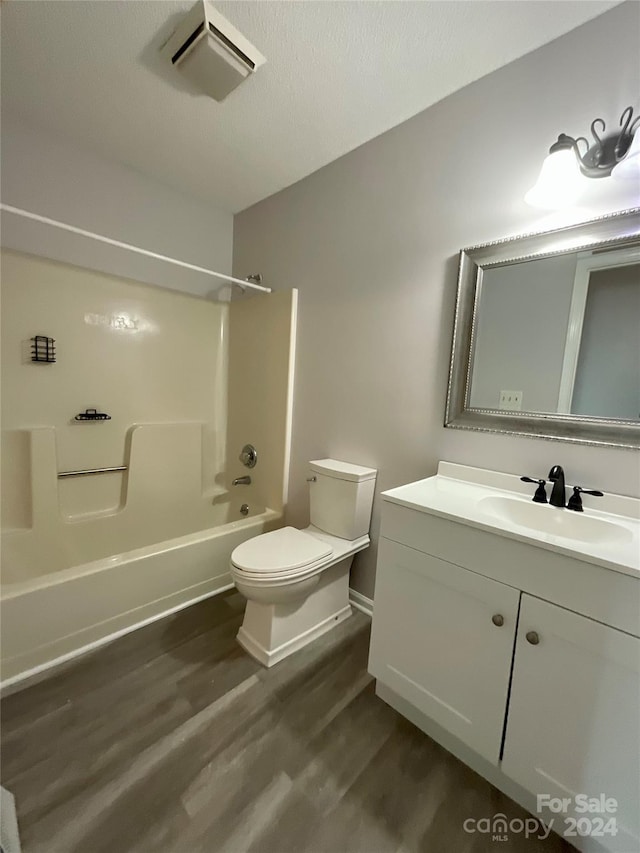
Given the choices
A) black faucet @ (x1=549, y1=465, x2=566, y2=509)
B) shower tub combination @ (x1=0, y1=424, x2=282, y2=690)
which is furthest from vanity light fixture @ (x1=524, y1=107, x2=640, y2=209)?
shower tub combination @ (x1=0, y1=424, x2=282, y2=690)

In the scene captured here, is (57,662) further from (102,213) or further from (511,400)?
(102,213)

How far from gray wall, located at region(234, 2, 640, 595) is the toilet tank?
0.09 metres

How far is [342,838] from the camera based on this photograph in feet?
3.04

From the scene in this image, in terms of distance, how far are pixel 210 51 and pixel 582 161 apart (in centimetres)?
135

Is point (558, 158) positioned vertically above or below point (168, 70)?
below

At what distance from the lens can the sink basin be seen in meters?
1.06

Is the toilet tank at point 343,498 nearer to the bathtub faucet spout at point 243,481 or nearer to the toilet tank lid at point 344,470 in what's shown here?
the toilet tank lid at point 344,470

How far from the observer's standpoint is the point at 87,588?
1.45 metres

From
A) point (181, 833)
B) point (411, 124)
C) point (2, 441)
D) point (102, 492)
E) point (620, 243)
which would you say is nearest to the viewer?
point (181, 833)

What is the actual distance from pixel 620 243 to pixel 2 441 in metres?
2.71

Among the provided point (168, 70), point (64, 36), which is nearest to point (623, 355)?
point (168, 70)

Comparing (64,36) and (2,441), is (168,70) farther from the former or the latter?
(2,441)

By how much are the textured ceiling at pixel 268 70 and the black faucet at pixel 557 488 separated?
1494 millimetres

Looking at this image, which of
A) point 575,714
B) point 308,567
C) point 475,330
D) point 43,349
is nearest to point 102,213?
point 43,349
